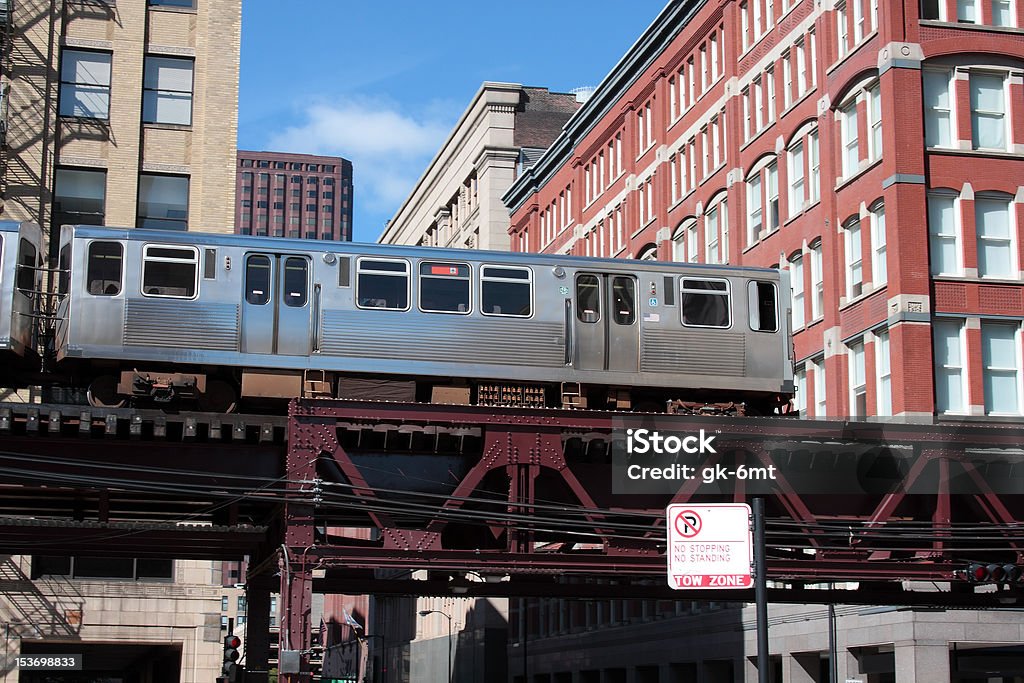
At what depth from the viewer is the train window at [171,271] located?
26.9 metres

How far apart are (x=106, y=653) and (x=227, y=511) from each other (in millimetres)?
21265

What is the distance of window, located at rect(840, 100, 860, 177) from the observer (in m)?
46.4

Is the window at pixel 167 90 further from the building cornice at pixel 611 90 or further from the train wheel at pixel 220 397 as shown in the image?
the building cornice at pixel 611 90

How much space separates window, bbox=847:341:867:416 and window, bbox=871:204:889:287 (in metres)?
2.28

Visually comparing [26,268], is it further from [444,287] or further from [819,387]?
[819,387]

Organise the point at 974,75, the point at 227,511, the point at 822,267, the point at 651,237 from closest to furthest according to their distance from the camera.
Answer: the point at 227,511, the point at 974,75, the point at 822,267, the point at 651,237

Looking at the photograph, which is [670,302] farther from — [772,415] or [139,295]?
[139,295]

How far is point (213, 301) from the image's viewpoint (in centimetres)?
2706

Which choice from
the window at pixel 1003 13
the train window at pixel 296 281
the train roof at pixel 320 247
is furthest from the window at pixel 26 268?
the window at pixel 1003 13

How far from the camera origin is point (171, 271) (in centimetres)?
2714

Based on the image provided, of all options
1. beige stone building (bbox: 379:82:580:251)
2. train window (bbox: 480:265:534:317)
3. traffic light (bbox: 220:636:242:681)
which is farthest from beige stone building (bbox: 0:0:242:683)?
beige stone building (bbox: 379:82:580:251)

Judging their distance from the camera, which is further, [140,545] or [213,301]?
[140,545]

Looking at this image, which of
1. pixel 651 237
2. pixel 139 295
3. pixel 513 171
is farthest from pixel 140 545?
pixel 513 171

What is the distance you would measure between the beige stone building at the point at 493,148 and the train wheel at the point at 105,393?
66.3 metres
